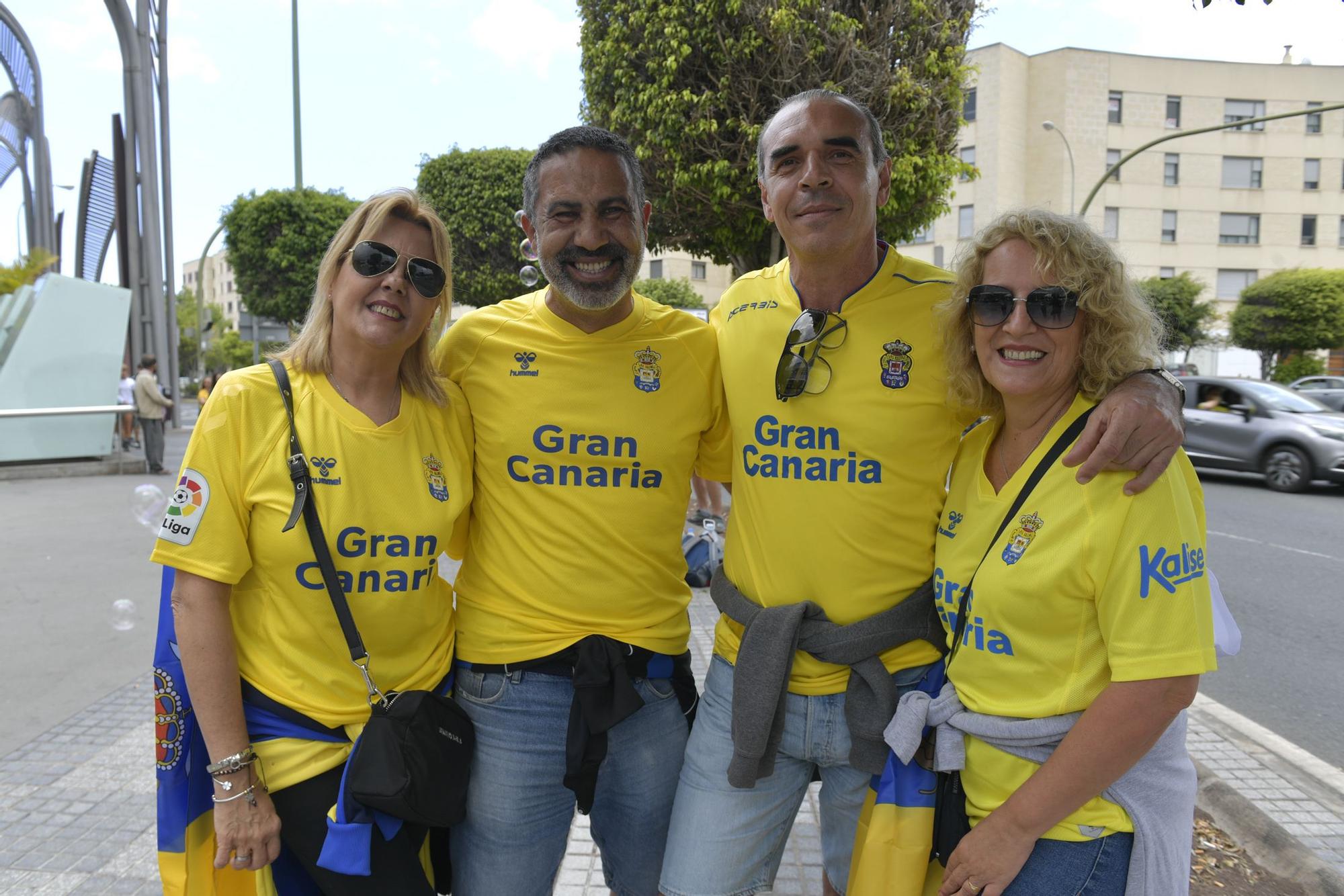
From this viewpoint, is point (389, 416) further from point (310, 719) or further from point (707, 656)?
point (707, 656)

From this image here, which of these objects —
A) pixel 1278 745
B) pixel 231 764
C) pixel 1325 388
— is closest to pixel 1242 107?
pixel 1325 388

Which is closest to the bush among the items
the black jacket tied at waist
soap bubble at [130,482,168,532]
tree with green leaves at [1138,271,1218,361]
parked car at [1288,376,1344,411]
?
tree with green leaves at [1138,271,1218,361]

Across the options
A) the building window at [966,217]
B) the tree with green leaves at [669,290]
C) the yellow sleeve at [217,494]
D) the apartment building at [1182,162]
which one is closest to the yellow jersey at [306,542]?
the yellow sleeve at [217,494]

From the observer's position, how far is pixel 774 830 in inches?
88.7

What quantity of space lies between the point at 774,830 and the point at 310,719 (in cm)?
117

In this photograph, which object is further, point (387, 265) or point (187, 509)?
point (387, 265)

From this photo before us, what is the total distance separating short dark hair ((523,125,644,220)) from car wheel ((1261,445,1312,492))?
1317 cm

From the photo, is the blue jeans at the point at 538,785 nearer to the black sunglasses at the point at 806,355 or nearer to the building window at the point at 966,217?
the black sunglasses at the point at 806,355

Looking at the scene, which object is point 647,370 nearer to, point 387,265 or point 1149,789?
point 387,265

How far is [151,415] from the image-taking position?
1414 centimetres

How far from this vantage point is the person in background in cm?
1398

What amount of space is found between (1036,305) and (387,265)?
4.95 feet

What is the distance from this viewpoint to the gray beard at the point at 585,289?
2.38 meters

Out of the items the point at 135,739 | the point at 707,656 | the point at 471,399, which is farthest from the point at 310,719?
the point at 707,656
